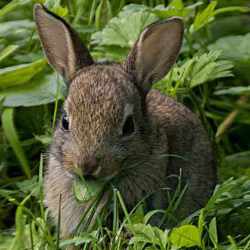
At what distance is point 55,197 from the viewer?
5.71 meters

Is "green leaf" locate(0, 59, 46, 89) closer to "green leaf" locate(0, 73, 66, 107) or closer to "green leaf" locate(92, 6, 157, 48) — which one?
"green leaf" locate(0, 73, 66, 107)

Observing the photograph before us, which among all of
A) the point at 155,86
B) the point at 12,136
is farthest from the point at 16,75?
the point at 155,86

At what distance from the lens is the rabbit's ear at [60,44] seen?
5.66m

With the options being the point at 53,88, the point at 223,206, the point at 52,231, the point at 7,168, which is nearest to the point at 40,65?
the point at 53,88

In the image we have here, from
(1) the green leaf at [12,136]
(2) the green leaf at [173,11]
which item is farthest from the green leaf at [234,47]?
(1) the green leaf at [12,136]

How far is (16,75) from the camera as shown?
6383mm

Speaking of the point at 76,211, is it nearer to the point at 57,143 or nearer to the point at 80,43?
the point at 57,143

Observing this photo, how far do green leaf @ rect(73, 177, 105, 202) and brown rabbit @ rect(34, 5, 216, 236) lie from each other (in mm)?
79

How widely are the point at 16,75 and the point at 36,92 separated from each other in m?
0.15

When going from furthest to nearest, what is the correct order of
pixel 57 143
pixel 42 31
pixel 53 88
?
1. pixel 53 88
2. pixel 42 31
3. pixel 57 143

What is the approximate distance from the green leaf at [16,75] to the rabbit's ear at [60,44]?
0.52 m

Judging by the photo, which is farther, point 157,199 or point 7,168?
point 7,168

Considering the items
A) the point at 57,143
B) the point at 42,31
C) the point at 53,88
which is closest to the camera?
the point at 57,143

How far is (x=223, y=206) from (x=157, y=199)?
32 centimetres
